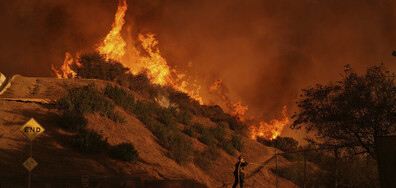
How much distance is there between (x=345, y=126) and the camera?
14.5 meters

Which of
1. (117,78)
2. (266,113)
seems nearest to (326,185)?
(117,78)

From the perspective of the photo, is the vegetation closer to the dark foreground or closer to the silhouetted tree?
the silhouetted tree

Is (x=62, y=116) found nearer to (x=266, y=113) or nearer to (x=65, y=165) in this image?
(x=65, y=165)

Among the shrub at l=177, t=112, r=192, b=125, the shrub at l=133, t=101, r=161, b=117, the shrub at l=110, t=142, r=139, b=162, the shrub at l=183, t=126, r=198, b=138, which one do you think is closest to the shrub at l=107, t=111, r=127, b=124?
the shrub at l=133, t=101, r=161, b=117

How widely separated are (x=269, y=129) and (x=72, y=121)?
95.0ft

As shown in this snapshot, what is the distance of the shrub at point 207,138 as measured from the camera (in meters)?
26.4

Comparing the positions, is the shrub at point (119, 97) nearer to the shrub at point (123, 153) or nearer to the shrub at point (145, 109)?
the shrub at point (145, 109)

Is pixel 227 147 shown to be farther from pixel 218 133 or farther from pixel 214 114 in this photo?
pixel 214 114

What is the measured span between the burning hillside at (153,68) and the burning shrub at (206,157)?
15066mm

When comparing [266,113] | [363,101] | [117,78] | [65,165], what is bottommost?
[65,165]

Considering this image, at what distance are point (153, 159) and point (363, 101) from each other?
1126 centimetres

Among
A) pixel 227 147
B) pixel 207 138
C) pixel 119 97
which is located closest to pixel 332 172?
pixel 227 147

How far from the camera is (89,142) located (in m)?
15.6

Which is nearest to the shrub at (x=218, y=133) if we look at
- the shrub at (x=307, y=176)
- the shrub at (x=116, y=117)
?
the shrub at (x=307, y=176)
